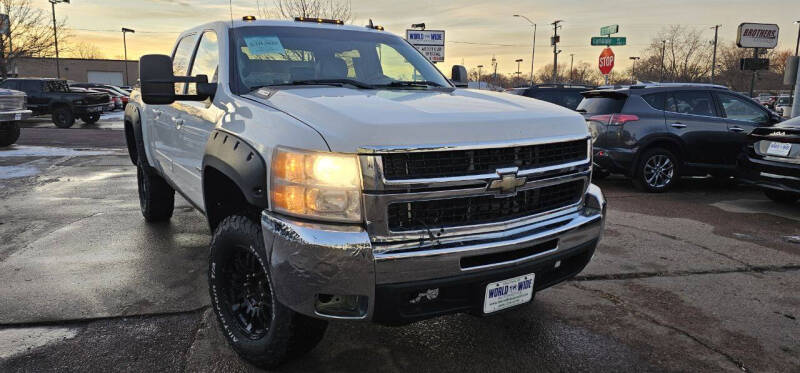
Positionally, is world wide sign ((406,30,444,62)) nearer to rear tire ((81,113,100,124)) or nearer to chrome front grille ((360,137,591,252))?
rear tire ((81,113,100,124))

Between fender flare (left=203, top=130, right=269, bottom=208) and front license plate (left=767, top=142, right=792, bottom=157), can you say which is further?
front license plate (left=767, top=142, right=792, bottom=157)

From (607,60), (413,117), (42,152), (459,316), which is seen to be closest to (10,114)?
(42,152)

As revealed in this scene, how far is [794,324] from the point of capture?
3.56 meters

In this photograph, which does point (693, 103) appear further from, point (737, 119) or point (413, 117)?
point (413, 117)

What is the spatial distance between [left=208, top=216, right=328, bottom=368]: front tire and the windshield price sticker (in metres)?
1.25

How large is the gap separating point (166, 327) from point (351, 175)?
1.93m

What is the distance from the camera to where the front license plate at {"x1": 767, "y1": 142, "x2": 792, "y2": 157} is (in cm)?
671

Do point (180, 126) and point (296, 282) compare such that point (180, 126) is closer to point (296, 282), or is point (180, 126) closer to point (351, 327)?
point (351, 327)

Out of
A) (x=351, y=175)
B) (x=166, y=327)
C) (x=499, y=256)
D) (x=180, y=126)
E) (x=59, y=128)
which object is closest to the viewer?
(x=351, y=175)

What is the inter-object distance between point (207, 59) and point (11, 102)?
39.2 ft

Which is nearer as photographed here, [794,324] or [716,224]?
[794,324]

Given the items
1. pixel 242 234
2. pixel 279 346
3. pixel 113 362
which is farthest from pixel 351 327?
pixel 113 362

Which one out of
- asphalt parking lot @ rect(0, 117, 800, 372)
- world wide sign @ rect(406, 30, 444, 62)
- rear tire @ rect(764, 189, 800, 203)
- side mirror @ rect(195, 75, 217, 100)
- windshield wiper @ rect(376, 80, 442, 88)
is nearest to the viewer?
asphalt parking lot @ rect(0, 117, 800, 372)

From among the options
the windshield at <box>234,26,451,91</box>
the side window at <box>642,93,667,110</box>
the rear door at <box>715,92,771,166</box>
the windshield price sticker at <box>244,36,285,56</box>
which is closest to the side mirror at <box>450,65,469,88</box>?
the windshield at <box>234,26,451,91</box>
